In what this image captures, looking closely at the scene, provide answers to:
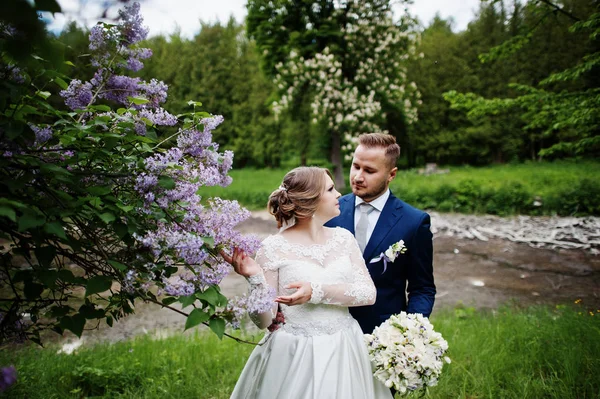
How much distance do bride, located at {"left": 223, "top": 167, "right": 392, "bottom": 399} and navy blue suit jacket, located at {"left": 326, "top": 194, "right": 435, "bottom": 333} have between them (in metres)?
0.23

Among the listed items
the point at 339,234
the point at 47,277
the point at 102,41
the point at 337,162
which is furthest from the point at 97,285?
the point at 337,162

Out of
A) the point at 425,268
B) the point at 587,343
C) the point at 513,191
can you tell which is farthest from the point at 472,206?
the point at 425,268

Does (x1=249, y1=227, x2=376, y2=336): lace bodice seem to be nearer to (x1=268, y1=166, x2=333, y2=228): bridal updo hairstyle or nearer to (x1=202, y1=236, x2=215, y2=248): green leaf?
(x1=268, y1=166, x2=333, y2=228): bridal updo hairstyle

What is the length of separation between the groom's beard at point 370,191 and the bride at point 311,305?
1.14 feet

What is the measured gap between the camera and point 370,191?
3008mm

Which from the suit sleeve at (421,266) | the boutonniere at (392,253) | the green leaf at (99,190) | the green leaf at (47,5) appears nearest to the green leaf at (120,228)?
the green leaf at (99,190)

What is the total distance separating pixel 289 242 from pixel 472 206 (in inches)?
516

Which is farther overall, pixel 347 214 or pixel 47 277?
pixel 347 214

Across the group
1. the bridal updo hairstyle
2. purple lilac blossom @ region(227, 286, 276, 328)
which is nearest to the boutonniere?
the bridal updo hairstyle

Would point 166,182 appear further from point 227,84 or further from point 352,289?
point 227,84

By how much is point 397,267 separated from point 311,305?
71 centimetres

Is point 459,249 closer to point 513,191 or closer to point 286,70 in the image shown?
point 513,191

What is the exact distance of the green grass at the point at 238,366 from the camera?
147 inches

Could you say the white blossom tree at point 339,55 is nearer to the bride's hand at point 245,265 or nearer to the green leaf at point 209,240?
the bride's hand at point 245,265
